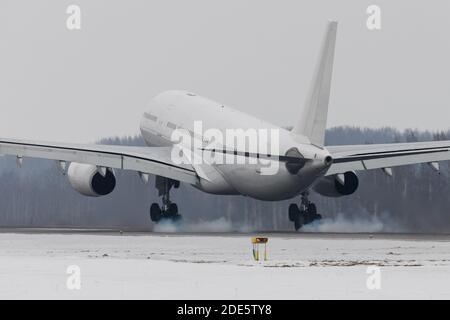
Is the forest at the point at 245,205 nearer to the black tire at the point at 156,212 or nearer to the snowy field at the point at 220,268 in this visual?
the black tire at the point at 156,212

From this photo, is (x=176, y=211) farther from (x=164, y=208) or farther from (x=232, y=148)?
(x=232, y=148)

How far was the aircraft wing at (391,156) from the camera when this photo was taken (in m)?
60.8

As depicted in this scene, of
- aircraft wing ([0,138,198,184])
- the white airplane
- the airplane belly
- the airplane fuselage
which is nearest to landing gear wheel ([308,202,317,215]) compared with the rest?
the white airplane

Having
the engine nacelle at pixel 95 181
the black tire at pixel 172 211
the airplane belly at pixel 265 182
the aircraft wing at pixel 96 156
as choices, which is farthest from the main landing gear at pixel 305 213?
the engine nacelle at pixel 95 181

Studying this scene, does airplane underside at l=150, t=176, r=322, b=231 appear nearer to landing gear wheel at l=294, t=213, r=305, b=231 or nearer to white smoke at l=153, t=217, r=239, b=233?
landing gear wheel at l=294, t=213, r=305, b=231

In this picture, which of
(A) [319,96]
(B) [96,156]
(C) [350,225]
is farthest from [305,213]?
(B) [96,156]

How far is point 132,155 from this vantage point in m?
62.1

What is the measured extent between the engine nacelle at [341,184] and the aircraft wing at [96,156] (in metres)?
6.71

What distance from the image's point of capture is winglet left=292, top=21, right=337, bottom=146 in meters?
54.8
